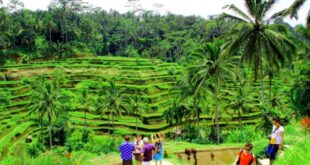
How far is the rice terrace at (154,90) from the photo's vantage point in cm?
1524

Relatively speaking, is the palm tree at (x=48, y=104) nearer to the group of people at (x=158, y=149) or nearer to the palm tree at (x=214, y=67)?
the palm tree at (x=214, y=67)

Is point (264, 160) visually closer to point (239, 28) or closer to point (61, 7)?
point (239, 28)

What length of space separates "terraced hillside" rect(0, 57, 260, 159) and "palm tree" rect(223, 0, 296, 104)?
1057 inches

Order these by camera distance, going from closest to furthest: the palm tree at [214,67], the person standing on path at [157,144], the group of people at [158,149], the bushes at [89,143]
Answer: the group of people at [158,149], the person standing on path at [157,144], the palm tree at [214,67], the bushes at [89,143]

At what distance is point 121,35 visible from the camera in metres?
109

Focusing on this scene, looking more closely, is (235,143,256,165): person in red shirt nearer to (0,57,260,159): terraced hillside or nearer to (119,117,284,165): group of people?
(119,117,284,165): group of people

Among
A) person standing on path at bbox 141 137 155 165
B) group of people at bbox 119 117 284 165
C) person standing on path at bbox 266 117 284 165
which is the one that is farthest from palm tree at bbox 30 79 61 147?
person standing on path at bbox 266 117 284 165

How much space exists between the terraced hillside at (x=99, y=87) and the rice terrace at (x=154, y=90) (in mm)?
208

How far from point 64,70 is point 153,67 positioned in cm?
1831

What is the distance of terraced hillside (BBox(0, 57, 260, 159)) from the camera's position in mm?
47500

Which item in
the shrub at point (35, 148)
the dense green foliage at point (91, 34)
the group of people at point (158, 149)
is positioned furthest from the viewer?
the dense green foliage at point (91, 34)

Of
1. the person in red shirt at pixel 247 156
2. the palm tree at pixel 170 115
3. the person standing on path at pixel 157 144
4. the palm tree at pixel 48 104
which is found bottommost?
the palm tree at pixel 170 115

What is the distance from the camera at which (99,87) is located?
6244cm

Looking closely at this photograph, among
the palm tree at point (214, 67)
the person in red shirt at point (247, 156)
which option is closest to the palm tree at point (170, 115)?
the palm tree at point (214, 67)
